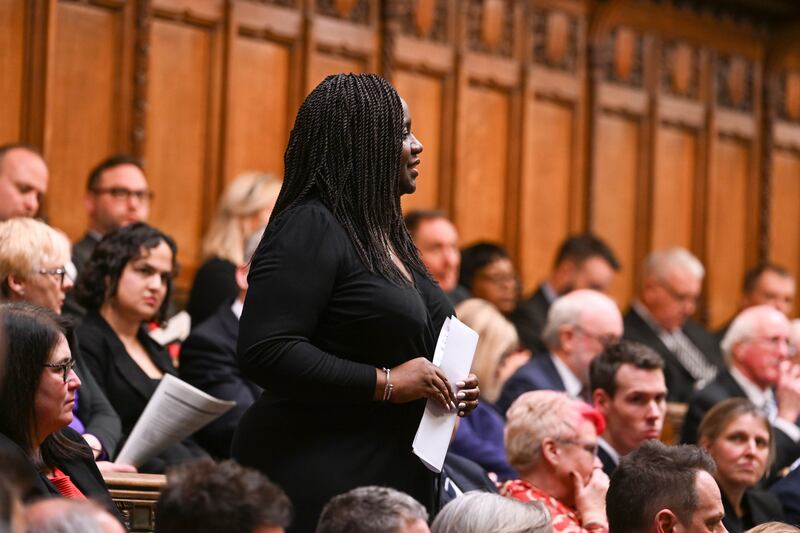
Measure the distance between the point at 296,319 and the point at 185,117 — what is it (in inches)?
168

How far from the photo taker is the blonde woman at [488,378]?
4828 millimetres

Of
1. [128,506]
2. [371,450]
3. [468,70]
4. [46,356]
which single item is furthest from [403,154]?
[468,70]

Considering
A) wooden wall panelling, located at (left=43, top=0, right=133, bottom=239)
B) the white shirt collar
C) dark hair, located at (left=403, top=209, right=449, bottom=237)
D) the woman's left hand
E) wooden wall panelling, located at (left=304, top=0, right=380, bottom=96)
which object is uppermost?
wooden wall panelling, located at (left=304, top=0, right=380, bottom=96)

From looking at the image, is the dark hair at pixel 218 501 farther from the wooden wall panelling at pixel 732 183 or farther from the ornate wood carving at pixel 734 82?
the ornate wood carving at pixel 734 82

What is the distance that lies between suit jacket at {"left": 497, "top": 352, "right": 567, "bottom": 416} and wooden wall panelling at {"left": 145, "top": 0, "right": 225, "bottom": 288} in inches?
78.1

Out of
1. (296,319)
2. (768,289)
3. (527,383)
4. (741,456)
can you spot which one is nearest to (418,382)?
(296,319)

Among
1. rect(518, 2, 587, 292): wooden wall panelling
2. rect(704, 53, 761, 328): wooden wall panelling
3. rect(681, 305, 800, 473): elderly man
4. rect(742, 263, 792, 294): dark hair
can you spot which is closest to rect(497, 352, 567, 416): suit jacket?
rect(681, 305, 800, 473): elderly man

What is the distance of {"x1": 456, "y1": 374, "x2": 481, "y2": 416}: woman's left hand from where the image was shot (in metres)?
2.92

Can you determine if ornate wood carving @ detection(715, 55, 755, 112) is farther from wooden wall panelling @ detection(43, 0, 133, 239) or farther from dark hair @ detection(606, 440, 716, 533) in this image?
dark hair @ detection(606, 440, 716, 533)

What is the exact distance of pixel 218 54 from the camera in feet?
22.9

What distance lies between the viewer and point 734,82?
31.2ft

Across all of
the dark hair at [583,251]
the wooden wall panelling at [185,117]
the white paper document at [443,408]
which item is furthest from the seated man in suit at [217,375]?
the dark hair at [583,251]

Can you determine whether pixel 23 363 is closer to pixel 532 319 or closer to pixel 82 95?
pixel 82 95

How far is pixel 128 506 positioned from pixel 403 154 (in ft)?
4.09
